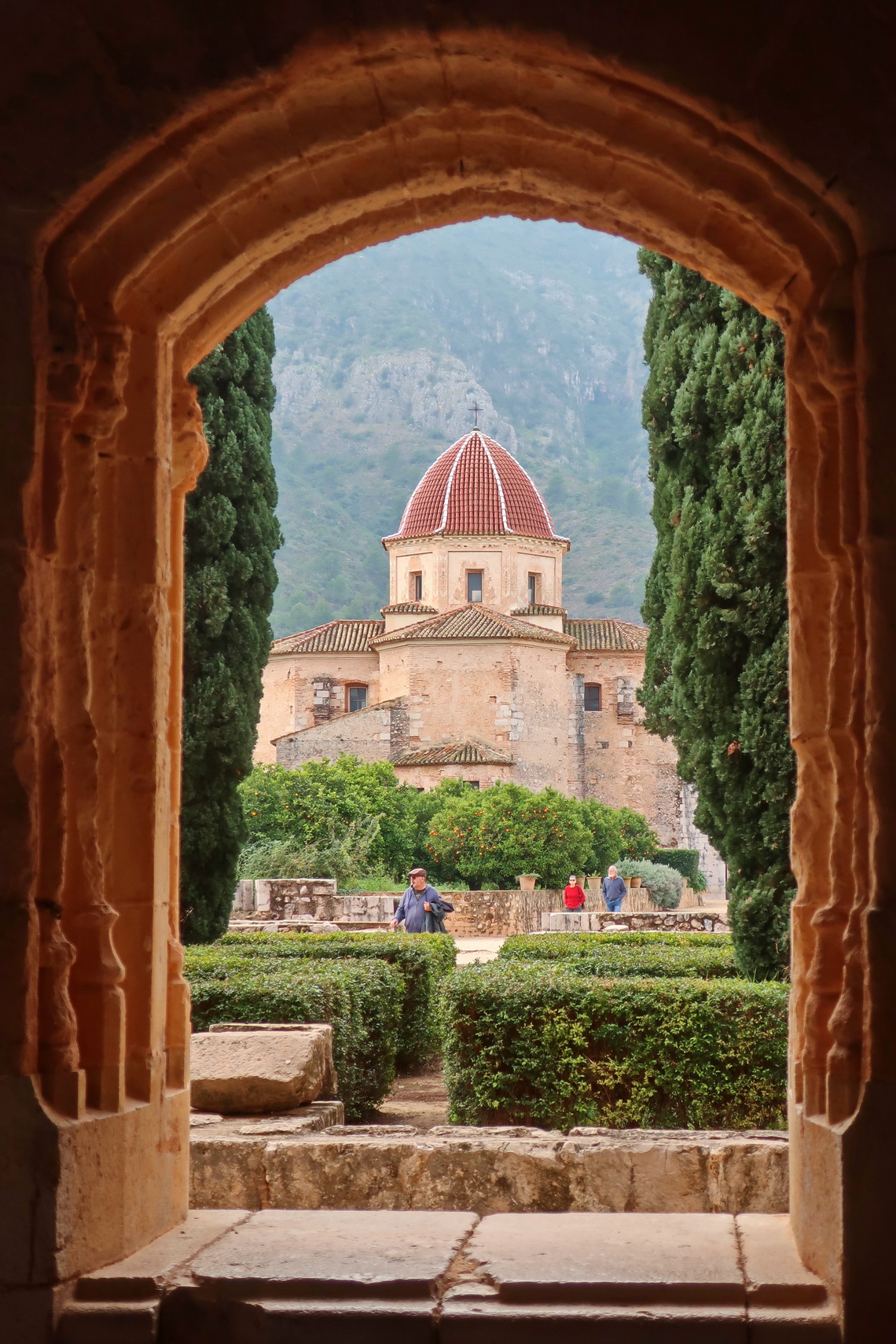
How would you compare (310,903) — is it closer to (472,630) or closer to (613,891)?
(613,891)

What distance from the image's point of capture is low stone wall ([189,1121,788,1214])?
171 inches

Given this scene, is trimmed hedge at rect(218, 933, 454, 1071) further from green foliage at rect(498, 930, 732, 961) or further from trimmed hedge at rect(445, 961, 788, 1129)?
trimmed hedge at rect(445, 961, 788, 1129)

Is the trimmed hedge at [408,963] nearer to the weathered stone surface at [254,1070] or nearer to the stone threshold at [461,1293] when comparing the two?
the weathered stone surface at [254,1070]

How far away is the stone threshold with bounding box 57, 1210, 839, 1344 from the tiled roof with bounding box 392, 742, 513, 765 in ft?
94.0

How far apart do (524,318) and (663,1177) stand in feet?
346

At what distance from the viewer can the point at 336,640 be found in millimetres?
38281

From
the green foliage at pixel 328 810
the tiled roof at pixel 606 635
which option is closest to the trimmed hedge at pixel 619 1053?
the green foliage at pixel 328 810

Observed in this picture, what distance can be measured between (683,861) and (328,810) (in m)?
14.0

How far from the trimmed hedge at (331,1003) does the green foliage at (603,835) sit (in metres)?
23.1

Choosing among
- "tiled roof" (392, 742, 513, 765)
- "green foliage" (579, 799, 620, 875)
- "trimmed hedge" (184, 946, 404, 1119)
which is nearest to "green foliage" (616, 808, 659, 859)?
"green foliage" (579, 799, 620, 875)

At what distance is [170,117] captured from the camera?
106 inches

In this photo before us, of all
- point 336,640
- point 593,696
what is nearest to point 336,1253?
point 593,696

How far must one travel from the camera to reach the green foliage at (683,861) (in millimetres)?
35562

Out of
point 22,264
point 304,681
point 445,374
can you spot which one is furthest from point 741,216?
point 445,374
